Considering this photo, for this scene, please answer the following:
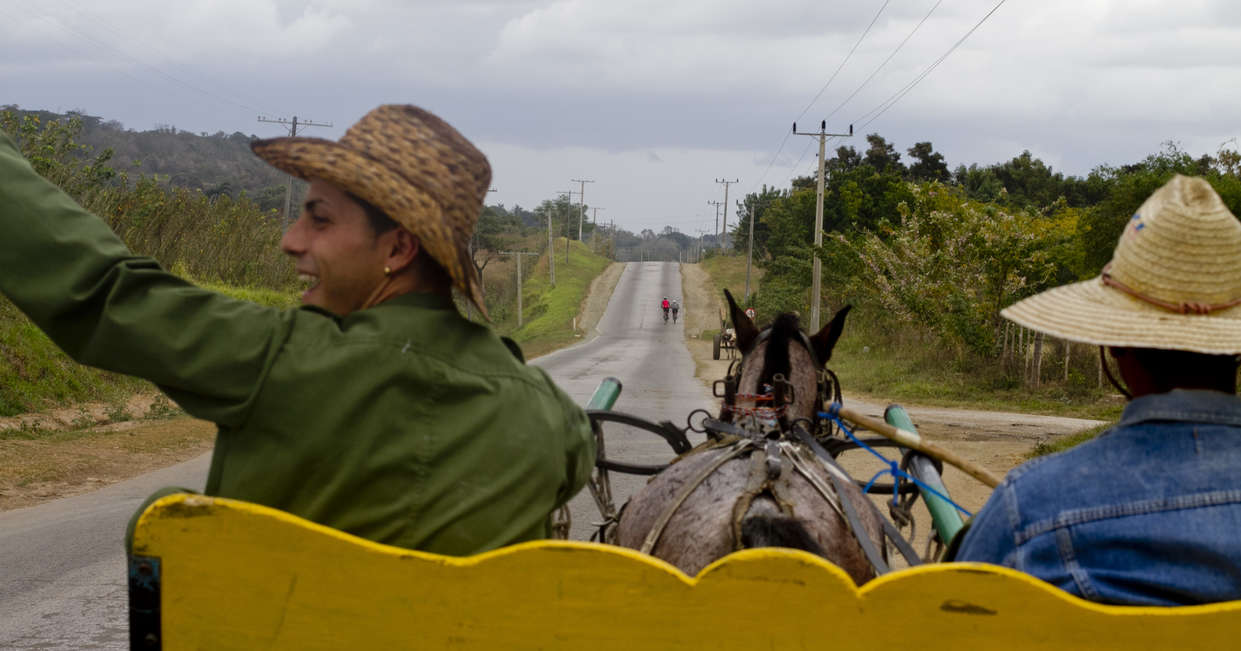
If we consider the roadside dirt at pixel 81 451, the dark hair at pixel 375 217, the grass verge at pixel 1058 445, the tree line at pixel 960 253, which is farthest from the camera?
the tree line at pixel 960 253

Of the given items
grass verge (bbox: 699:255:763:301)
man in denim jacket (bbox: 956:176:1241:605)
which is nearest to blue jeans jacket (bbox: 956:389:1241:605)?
man in denim jacket (bbox: 956:176:1241:605)

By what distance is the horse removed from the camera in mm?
3102

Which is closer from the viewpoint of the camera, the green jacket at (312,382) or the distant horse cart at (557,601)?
the distant horse cart at (557,601)

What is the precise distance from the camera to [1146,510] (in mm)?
1932

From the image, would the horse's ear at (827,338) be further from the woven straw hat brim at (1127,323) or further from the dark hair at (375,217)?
the dark hair at (375,217)

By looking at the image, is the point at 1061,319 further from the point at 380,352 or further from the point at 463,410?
the point at 380,352

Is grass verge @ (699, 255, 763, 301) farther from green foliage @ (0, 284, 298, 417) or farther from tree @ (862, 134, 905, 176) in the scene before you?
green foliage @ (0, 284, 298, 417)

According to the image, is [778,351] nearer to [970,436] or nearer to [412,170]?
[412,170]

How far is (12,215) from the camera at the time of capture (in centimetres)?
184

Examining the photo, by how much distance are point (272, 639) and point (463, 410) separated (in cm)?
49

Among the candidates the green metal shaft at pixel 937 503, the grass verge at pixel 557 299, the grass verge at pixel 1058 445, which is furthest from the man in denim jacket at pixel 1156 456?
the grass verge at pixel 557 299

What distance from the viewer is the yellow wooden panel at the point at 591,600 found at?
5.60 feet

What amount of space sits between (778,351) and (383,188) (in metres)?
2.63

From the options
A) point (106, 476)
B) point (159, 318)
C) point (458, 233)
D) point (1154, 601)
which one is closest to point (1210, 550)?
point (1154, 601)
